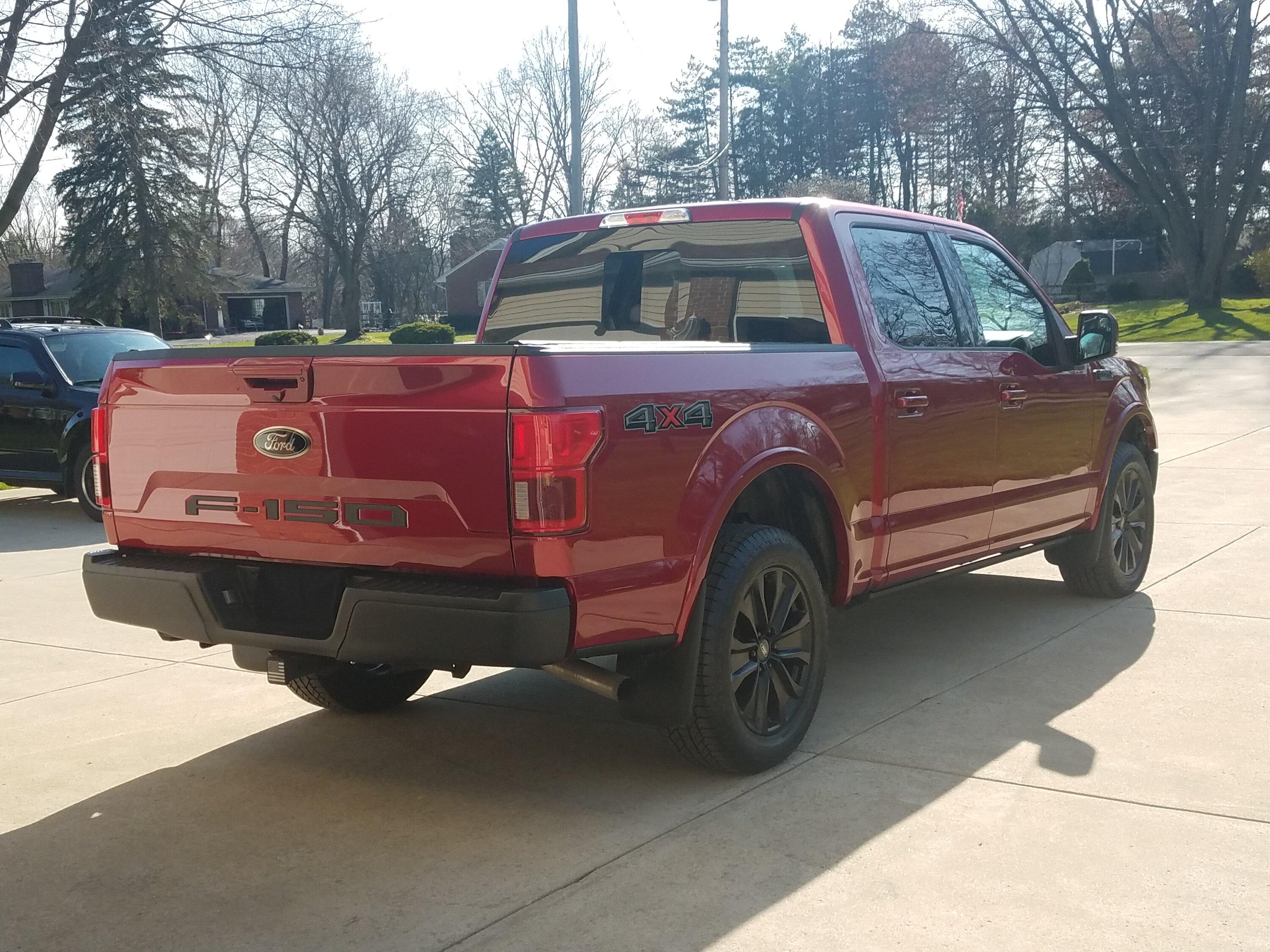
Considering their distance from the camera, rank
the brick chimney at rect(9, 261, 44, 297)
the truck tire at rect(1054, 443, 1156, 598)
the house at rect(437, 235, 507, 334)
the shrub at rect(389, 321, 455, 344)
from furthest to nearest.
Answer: the house at rect(437, 235, 507, 334) → the brick chimney at rect(9, 261, 44, 297) → the shrub at rect(389, 321, 455, 344) → the truck tire at rect(1054, 443, 1156, 598)

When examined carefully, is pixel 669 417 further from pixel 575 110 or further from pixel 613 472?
pixel 575 110

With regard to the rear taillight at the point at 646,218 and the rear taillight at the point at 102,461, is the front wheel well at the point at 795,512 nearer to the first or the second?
the rear taillight at the point at 646,218

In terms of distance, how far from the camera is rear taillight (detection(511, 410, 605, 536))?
3.60 meters

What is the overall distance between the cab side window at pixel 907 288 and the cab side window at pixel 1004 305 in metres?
0.31

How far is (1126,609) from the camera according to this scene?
688cm

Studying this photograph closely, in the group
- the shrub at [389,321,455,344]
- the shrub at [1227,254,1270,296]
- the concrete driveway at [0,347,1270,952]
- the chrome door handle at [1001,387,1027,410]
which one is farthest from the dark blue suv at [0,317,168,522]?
the shrub at [1227,254,1270,296]

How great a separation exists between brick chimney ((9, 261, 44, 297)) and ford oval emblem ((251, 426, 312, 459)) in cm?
7334

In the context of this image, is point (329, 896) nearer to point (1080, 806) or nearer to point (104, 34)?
point (1080, 806)

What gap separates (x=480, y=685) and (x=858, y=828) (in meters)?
2.26

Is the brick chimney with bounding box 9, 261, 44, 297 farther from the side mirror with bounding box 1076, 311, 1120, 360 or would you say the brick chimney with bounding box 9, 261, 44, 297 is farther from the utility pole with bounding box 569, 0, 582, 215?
the side mirror with bounding box 1076, 311, 1120, 360

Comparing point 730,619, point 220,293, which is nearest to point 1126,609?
point 730,619

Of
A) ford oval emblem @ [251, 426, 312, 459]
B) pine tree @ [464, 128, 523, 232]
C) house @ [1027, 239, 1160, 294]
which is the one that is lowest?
ford oval emblem @ [251, 426, 312, 459]

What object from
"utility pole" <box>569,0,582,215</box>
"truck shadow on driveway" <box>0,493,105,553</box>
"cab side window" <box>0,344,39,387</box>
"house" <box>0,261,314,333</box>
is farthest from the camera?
"house" <box>0,261,314,333</box>

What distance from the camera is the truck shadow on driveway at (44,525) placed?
1020cm
